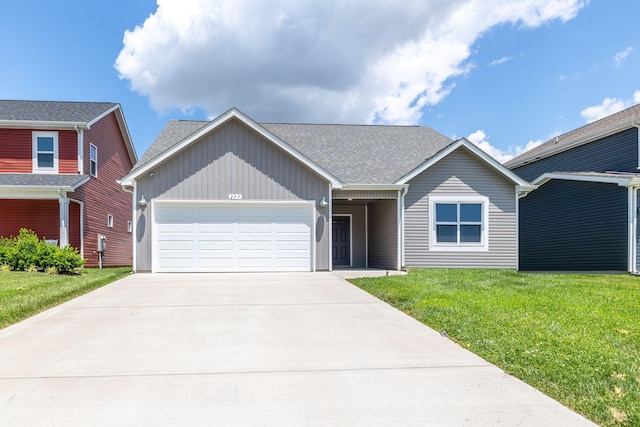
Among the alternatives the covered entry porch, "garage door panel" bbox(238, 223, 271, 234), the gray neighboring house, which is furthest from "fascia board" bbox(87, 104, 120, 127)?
the covered entry porch

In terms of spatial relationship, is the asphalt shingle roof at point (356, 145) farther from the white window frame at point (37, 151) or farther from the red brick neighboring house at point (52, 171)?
the white window frame at point (37, 151)

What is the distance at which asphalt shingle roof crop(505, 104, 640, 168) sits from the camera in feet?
50.8

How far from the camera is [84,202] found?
16891mm

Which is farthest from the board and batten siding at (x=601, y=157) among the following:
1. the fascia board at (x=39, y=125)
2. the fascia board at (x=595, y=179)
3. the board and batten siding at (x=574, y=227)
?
the fascia board at (x=39, y=125)

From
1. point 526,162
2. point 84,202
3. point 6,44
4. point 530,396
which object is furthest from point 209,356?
point 526,162

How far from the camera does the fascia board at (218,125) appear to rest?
12312mm

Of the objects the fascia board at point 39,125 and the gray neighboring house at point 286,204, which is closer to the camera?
the gray neighboring house at point 286,204

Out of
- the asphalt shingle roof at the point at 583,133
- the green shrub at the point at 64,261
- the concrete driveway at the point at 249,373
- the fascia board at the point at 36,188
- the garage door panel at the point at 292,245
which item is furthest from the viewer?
the asphalt shingle roof at the point at 583,133

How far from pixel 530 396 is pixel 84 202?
57.5 ft

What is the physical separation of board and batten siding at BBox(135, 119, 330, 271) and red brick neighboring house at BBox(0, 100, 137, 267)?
4074 millimetres

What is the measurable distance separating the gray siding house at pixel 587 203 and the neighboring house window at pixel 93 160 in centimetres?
Result: 1804

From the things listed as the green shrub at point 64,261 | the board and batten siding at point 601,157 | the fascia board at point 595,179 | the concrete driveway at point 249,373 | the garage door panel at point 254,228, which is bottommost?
the concrete driveway at point 249,373

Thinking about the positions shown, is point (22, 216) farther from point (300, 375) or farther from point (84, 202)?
point (300, 375)

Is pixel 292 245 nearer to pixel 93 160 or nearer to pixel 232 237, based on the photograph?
pixel 232 237
